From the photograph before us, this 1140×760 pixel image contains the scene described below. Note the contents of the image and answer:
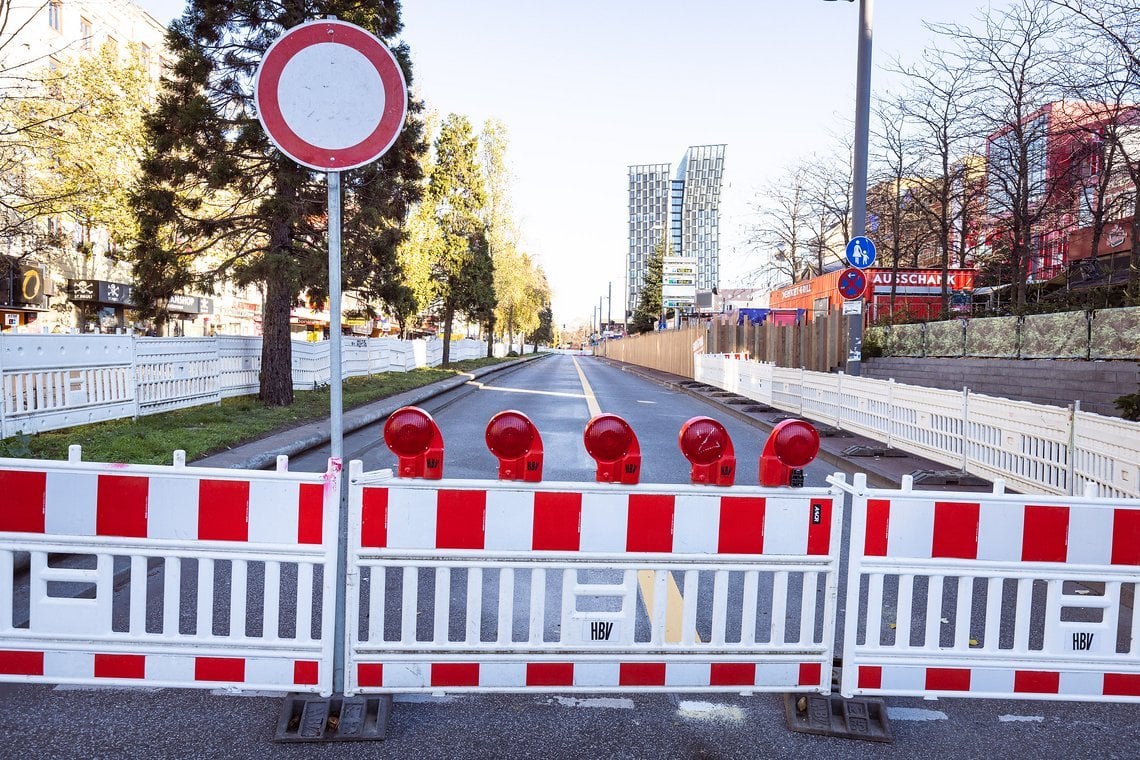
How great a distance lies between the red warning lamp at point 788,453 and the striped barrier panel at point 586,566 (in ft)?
Result: 0.25

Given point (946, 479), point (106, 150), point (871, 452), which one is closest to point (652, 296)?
point (106, 150)

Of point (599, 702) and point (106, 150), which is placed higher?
point (106, 150)

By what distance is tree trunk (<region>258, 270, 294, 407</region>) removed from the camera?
1435 centimetres

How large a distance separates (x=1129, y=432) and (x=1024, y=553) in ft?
12.5

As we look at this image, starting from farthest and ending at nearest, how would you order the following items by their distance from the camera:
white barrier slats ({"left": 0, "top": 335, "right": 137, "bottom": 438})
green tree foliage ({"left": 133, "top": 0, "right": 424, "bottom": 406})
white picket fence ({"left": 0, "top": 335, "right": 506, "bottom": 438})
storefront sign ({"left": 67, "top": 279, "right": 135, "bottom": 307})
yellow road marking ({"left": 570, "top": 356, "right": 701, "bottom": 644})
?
storefront sign ({"left": 67, "top": 279, "right": 135, "bottom": 307})
green tree foliage ({"left": 133, "top": 0, "right": 424, "bottom": 406})
white picket fence ({"left": 0, "top": 335, "right": 506, "bottom": 438})
white barrier slats ({"left": 0, "top": 335, "right": 137, "bottom": 438})
yellow road marking ({"left": 570, "top": 356, "right": 701, "bottom": 644})

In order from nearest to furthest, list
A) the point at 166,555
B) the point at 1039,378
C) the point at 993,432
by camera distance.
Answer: the point at 166,555
the point at 993,432
the point at 1039,378

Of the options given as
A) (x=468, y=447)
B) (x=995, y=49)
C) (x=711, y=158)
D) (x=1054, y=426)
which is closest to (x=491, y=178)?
(x=995, y=49)

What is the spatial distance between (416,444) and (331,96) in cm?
154

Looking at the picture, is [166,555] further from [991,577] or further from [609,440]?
[991,577]

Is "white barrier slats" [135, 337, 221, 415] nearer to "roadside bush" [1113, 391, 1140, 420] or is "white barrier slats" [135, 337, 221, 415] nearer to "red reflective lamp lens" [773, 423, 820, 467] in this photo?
"red reflective lamp lens" [773, 423, 820, 467]

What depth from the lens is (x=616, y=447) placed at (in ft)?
9.71

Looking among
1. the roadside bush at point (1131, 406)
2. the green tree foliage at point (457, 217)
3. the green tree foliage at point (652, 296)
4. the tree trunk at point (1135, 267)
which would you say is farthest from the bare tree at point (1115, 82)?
the green tree foliage at point (652, 296)

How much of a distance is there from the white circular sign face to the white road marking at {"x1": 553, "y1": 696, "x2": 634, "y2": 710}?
2.58 m

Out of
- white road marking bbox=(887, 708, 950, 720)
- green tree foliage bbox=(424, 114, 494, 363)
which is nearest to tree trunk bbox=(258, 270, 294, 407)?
white road marking bbox=(887, 708, 950, 720)
